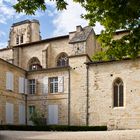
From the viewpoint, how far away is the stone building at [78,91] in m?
29.8

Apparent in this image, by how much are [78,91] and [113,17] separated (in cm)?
2126

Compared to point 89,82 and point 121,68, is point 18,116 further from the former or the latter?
point 121,68

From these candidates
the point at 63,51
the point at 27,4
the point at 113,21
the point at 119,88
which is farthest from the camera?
the point at 63,51

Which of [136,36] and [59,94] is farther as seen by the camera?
[59,94]

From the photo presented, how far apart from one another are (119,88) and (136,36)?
1856cm

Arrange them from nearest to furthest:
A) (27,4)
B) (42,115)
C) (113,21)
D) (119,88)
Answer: (27,4)
(113,21)
(119,88)
(42,115)

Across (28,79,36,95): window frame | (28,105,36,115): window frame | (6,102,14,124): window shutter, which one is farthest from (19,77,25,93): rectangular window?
(6,102,14,124): window shutter

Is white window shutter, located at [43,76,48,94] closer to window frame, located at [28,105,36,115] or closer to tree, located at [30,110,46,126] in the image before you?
window frame, located at [28,105,36,115]

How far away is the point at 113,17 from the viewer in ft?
37.2

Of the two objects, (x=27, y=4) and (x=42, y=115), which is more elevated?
(x=27, y=4)

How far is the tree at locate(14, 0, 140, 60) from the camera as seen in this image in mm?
9703

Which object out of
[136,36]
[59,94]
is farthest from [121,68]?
[136,36]

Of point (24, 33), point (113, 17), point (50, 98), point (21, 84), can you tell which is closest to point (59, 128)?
point (50, 98)

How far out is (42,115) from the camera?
3309 cm
